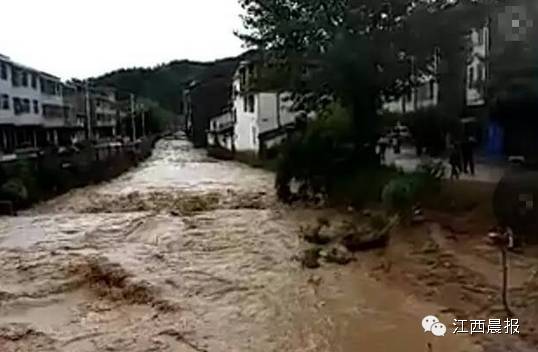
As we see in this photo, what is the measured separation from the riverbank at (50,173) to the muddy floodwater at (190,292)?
373 cm

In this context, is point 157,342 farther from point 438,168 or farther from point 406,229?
point 438,168

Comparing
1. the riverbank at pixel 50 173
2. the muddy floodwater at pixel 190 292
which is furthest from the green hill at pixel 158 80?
the muddy floodwater at pixel 190 292

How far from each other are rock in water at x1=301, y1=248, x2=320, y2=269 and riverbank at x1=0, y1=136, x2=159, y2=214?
13734mm

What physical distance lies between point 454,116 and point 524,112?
938cm

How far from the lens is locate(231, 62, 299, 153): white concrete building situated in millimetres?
40062

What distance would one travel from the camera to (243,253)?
14.6 meters

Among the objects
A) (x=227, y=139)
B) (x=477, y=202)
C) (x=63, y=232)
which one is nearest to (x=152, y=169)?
(x=227, y=139)

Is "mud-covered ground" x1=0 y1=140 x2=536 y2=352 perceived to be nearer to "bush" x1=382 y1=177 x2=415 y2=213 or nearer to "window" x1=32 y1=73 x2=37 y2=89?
"bush" x1=382 y1=177 x2=415 y2=213

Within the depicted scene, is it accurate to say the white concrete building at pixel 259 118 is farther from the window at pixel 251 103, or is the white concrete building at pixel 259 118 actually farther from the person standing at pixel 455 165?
the person standing at pixel 455 165

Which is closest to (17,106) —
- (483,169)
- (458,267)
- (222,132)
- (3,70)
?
(3,70)

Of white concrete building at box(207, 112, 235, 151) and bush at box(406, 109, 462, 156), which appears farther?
white concrete building at box(207, 112, 235, 151)

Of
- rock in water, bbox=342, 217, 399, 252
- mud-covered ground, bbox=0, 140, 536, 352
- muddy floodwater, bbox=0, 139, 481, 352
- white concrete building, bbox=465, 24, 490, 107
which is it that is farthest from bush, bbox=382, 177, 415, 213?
white concrete building, bbox=465, 24, 490, 107

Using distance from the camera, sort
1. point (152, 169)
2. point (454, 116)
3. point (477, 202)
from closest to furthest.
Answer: point (477, 202) → point (454, 116) → point (152, 169)

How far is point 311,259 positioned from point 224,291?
254 centimetres
